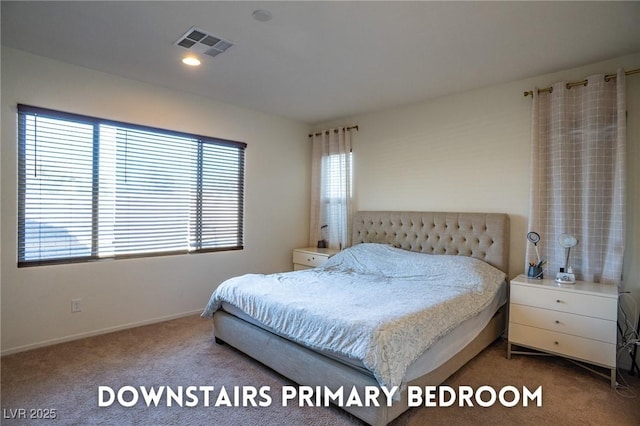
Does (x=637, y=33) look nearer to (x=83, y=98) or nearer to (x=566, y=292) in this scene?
(x=566, y=292)

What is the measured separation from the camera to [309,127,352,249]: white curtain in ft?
15.3

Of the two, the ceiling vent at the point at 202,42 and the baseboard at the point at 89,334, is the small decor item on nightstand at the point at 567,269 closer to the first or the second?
the ceiling vent at the point at 202,42

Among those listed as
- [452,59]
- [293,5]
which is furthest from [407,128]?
[293,5]

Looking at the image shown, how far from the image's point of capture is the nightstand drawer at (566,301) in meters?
2.42

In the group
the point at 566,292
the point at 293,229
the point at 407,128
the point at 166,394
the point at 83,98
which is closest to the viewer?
the point at 166,394

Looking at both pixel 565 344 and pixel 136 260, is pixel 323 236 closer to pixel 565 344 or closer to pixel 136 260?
pixel 136 260

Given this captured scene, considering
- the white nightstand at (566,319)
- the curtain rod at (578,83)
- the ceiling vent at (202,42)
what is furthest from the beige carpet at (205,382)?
the ceiling vent at (202,42)

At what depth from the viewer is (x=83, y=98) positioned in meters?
3.12

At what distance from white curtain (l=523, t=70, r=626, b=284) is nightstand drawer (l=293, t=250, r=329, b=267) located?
90.8 inches

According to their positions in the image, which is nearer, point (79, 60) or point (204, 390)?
point (204, 390)

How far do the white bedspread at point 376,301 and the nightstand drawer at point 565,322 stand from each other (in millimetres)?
269

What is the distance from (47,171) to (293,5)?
2.58m

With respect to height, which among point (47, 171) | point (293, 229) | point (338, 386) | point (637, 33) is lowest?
point (338, 386)

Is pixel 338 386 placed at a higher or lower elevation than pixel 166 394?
higher
